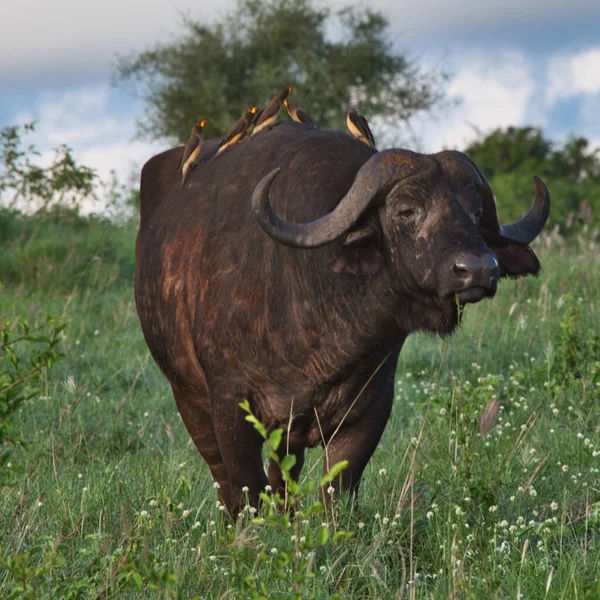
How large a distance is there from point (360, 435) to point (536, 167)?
37.5 meters

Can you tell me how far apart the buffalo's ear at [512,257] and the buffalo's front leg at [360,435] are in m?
0.61

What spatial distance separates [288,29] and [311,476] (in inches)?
1119

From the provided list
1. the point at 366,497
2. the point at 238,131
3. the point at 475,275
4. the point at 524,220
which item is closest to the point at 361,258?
the point at 475,275

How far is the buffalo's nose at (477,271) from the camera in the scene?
11.2 feet

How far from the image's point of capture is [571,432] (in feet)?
18.4

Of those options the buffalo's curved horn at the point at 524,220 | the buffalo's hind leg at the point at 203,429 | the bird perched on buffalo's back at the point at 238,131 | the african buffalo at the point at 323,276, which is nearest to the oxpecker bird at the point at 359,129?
the african buffalo at the point at 323,276

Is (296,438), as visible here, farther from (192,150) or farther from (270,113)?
(192,150)

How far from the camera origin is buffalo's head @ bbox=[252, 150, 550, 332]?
3.61 meters

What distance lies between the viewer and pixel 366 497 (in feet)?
15.3

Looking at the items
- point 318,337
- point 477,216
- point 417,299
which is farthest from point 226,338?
point 477,216

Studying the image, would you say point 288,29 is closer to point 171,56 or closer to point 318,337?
point 171,56

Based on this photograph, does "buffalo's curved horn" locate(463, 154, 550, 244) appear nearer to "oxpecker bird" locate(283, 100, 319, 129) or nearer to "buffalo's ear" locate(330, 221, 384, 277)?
"buffalo's ear" locate(330, 221, 384, 277)

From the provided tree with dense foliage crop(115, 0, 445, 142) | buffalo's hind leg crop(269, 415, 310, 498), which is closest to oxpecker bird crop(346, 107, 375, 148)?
buffalo's hind leg crop(269, 415, 310, 498)

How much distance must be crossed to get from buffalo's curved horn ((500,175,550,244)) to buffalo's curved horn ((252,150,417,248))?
2.06ft
